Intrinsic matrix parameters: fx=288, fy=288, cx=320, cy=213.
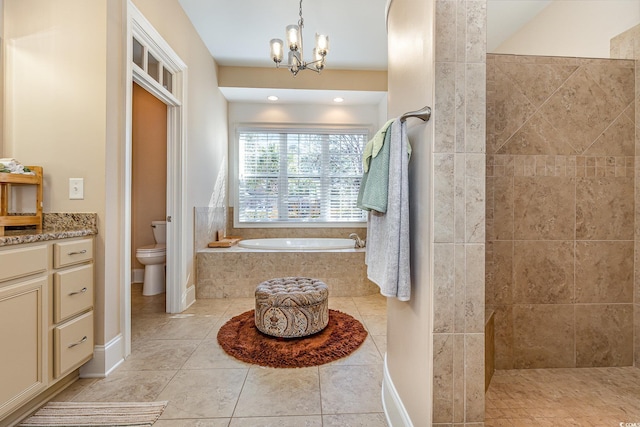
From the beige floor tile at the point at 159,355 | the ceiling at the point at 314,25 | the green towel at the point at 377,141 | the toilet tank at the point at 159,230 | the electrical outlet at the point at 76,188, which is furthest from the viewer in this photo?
the toilet tank at the point at 159,230

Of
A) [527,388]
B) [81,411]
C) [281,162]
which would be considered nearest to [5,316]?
[81,411]

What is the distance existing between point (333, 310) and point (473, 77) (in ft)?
7.60

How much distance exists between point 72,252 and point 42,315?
322 mm

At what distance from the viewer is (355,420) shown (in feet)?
4.50

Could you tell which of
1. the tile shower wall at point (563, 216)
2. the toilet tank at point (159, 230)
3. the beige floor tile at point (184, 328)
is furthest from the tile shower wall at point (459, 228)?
the toilet tank at point (159, 230)

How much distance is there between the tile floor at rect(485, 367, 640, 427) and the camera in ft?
4.36

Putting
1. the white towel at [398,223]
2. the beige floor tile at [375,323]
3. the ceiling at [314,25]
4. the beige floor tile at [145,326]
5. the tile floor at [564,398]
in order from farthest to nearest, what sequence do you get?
the ceiling at [314,25]
the beige floor tile at [375,323]
the beige floor tile at [145,326]
the tile floor at [564,398]
the white towel at [398,223]

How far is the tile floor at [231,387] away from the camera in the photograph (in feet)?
4.57

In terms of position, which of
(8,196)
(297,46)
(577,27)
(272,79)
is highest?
(272,79)

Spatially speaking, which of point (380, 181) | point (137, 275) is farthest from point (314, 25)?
point (137, 275)

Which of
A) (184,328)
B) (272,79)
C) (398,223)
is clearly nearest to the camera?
(398,223)

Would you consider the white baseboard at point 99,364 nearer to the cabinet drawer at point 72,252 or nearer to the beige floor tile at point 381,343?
the cabinet drawer at point 72,252

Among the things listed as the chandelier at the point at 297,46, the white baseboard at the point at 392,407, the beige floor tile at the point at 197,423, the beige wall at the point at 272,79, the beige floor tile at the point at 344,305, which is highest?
the beige wall at the point at 272,79

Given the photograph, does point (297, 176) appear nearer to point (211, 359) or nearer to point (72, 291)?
point (211, 359)
